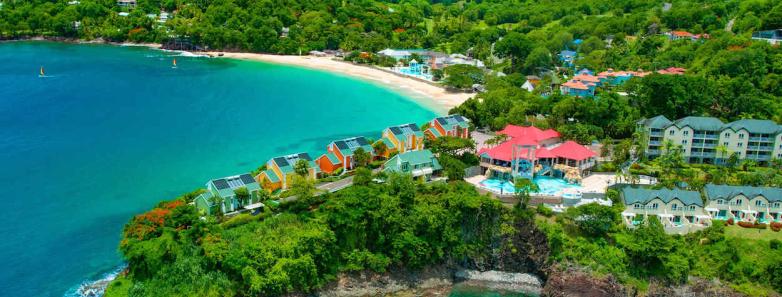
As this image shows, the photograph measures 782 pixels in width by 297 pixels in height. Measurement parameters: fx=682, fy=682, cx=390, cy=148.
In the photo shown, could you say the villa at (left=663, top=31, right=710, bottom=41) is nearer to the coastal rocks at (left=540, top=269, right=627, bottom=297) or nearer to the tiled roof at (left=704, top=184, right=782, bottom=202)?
the tiled roof at (left=704, top=184, right=782, bottom=202)

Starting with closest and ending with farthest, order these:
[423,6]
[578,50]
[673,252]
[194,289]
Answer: [194,289], [673,252], [578,50], [423,6]

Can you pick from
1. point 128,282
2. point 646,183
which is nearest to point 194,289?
point 128,282

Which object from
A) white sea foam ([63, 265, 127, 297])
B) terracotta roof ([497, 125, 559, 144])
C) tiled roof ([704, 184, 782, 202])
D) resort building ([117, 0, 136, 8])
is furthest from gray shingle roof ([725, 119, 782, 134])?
resort building ([117, 0, 136, 8])

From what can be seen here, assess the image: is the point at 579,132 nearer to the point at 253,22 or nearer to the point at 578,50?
the point at 578,50

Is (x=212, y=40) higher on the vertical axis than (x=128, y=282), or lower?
higher

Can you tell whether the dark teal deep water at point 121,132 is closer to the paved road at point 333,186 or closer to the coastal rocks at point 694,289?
the paved road at point 333,186

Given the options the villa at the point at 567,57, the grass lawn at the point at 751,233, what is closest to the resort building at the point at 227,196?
the grass lawn at the point at 751,233

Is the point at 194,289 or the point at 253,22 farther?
the point at 253,22
